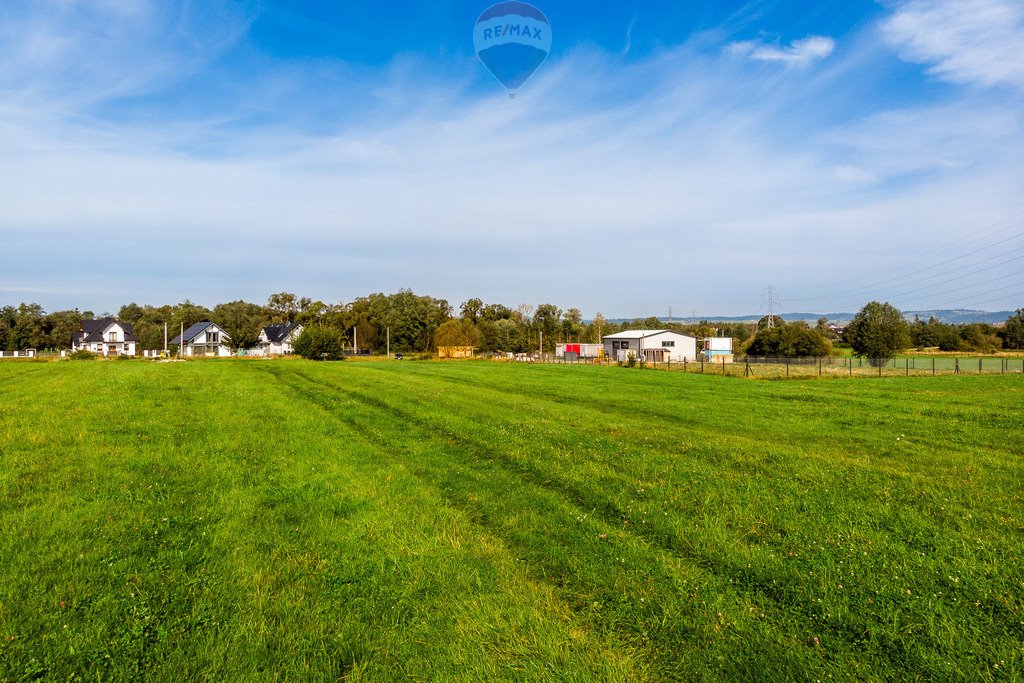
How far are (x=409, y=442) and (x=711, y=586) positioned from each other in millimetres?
9549

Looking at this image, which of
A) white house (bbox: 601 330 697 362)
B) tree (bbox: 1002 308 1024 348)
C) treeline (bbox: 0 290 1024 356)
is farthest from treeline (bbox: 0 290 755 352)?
tree (bbox: 1002 308 1024 348)

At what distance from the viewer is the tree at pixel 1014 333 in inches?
4075

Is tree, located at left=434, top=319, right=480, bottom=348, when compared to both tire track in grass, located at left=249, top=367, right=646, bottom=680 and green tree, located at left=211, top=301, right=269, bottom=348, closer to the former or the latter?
green tree, located at left=211, top=301, right=269, bottom=348

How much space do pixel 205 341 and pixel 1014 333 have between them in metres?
162

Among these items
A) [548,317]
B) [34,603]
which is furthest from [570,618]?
[548,317]

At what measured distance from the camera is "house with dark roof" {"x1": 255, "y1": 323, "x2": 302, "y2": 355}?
123625 millimetres

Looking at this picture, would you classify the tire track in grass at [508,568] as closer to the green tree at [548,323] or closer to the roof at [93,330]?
the green tree at [548,323]

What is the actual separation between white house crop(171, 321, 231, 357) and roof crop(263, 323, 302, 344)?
11.7 metres

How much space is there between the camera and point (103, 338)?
117938mm

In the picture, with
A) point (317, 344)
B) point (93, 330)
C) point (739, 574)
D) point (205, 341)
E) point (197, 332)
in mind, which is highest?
point (93, 330)

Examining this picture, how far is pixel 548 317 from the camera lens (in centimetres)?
11831

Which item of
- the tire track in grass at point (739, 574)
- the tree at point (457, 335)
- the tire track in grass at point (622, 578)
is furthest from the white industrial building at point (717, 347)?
the tire track in grass at point (622, 578)

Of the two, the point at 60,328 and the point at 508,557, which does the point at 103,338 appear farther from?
the point at 508,557

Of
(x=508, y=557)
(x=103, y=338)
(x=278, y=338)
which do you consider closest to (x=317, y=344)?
(x=278, y=338)
